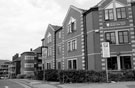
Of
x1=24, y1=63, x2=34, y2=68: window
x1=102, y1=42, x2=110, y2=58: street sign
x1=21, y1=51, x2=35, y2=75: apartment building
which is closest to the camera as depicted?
x1=102, y1=42, x2=110, y2=58: street sign

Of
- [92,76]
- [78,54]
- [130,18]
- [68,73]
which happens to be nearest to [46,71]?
[78,54]

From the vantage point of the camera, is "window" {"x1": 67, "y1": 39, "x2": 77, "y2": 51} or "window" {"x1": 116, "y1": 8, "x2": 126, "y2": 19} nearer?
"window" {"x1": 116, "y1": 8, "x2": 126, "y2": 19}

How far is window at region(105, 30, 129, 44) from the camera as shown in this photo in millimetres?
24266

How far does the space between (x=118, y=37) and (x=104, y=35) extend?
1.91m

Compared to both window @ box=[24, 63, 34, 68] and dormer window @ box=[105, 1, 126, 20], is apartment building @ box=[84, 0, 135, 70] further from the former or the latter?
window @ box=[24, 63, 34, 68]

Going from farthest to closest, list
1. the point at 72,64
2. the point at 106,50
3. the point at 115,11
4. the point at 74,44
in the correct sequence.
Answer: the point at 74,44 < the point at 72,64 < the point at 115,11 < the point at 106,50

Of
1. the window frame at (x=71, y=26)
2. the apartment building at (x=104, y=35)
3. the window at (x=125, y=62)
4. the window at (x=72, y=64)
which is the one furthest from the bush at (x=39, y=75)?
the window at (x=125, y=62)

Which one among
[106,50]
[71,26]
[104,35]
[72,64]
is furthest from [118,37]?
[71,26]

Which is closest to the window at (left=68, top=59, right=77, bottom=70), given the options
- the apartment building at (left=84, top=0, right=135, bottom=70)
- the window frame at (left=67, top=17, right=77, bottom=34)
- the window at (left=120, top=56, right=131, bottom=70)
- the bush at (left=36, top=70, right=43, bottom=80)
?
the apartment building at (left=84, top=0, right=135, bottom=70)

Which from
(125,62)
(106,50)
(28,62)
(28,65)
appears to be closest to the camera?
(106,50)

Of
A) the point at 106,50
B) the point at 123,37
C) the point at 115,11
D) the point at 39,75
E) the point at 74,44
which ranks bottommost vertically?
the point at 39,75

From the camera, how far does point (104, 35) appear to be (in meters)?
25.0

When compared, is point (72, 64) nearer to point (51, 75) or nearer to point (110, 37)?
point (51, 75)

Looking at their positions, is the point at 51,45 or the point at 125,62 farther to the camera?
the point at 51,45
